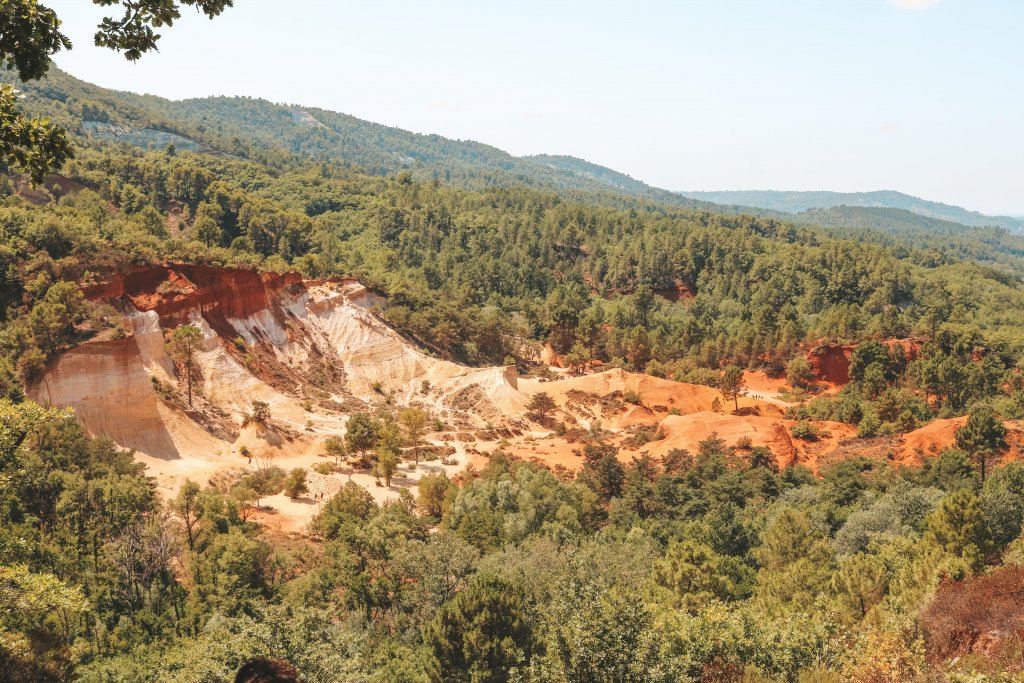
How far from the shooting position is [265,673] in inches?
220

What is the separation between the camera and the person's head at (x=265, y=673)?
5.50m

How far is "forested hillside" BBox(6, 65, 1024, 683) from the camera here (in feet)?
54.6

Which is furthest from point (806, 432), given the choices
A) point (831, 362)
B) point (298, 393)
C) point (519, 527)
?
point (298, 393)

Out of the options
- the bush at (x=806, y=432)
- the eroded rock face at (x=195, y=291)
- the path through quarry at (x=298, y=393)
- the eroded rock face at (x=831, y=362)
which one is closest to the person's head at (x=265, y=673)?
the path through quarry at (x=298, y=393)

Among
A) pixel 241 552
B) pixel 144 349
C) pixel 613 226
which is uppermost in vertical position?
pixel 613 226

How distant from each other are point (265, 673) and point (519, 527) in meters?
28.4

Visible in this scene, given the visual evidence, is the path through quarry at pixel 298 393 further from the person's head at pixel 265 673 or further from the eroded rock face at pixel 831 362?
the person's head at pixel 265 673

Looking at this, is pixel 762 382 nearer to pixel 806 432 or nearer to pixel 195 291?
pixel 806 432

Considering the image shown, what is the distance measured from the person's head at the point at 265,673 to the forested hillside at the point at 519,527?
5.36m

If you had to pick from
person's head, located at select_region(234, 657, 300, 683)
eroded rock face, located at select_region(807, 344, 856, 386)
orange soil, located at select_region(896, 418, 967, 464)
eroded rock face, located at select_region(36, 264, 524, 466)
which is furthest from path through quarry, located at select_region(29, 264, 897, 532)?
person's head, located at select_region(234, 657, 300, 683)

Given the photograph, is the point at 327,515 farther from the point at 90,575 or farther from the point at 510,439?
the point at 510,439

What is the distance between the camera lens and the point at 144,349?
1928 inches

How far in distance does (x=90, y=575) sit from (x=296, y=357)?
36.9 meters

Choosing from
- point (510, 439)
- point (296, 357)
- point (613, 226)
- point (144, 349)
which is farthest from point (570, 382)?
point (613, 226)
